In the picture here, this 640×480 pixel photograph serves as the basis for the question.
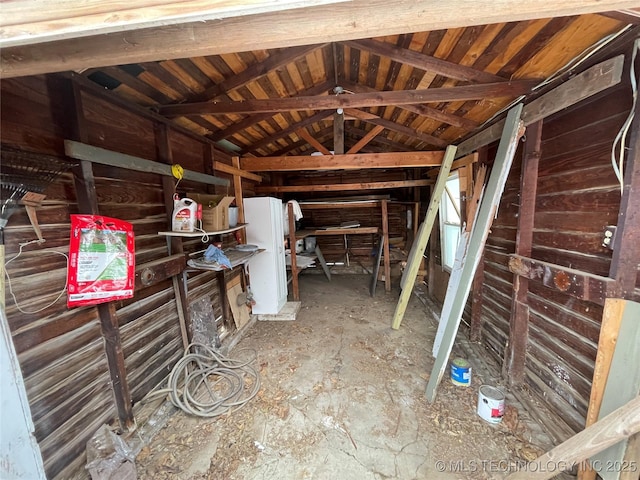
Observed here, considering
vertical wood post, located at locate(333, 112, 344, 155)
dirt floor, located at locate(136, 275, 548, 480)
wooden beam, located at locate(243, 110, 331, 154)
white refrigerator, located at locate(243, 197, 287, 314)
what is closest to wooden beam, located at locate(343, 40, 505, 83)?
vertical wood post, located at locate(333, 112, 344, 155)

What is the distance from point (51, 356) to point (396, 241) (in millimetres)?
5210

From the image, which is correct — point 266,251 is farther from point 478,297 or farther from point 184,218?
point 478,297

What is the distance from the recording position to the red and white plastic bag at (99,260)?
1.32 meters

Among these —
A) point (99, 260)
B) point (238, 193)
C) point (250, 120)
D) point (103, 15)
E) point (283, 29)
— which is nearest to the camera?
point (103, 15)

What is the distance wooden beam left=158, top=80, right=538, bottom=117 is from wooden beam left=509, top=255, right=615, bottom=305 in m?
1.25

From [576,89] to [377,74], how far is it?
4.79ft

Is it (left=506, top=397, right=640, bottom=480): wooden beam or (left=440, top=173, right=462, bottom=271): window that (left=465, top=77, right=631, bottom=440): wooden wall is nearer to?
(left=506, top=397, right=640, bottom=480): wooden beam

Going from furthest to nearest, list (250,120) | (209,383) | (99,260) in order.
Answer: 1. (250,120)
2. (209,383)
3. (99,260)

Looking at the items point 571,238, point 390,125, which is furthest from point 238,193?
point 571,238

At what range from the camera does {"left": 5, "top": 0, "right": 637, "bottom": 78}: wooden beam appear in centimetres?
64

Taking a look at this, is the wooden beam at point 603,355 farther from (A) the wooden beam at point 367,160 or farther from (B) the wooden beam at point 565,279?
(A) the wooden beam at point 367,160

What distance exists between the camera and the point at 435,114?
2344 mm

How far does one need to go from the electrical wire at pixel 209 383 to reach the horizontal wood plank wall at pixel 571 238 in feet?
7.09

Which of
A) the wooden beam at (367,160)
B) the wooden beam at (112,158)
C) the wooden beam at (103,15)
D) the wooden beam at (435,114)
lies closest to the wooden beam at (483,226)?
the wooden beam at (435,114)
